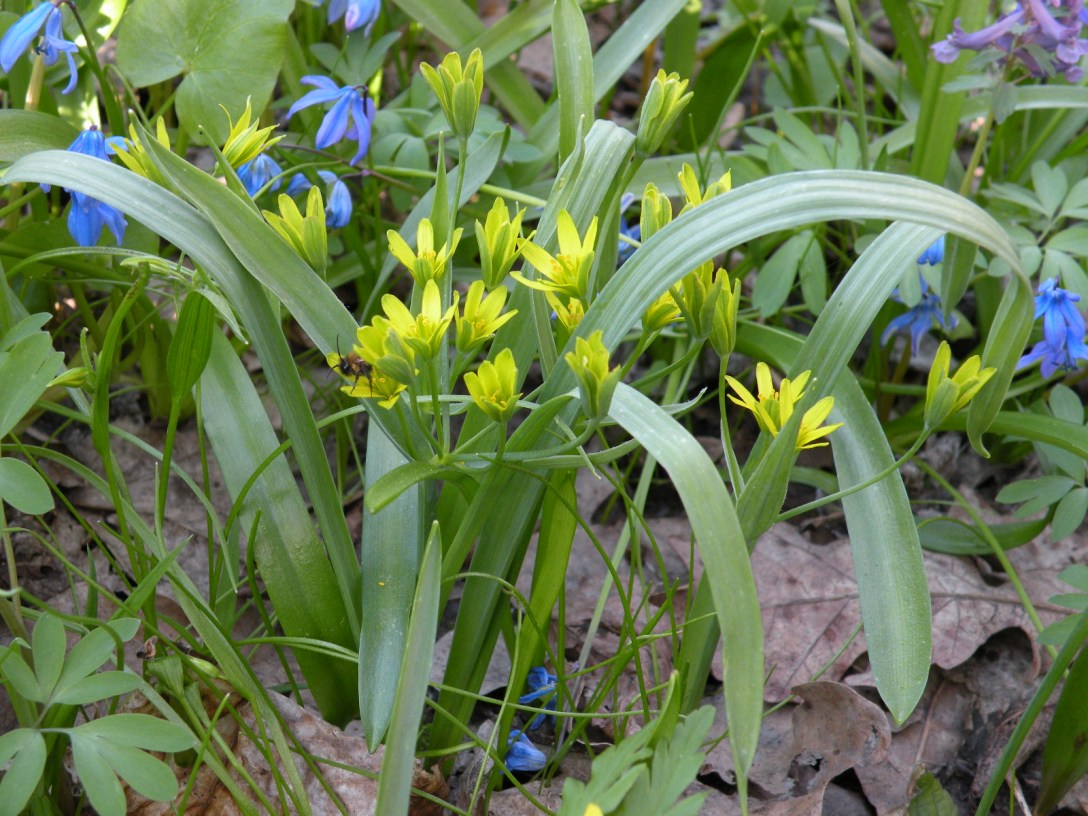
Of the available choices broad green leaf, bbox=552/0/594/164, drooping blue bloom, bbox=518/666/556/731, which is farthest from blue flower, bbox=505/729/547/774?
broad green leaf, bbox=552/0/594/164

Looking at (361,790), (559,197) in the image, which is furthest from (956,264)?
(361,790)

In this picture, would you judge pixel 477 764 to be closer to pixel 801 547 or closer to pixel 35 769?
pixel 35 769

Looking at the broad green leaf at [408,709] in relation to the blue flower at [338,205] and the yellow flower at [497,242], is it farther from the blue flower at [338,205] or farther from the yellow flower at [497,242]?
the blue flower at [338,205]

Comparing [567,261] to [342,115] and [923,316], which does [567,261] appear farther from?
[923,316]

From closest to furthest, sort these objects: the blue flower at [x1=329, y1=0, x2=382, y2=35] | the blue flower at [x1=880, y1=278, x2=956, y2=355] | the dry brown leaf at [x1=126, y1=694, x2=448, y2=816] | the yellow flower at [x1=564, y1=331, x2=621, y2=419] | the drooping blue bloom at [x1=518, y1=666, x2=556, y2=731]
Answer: the yellow flower at [x1=564, y1=331, x2=621, y2=419] < the dry brown leaf at [x1=126, y1=694, x2=448, y2=816] < the drooping blue bloom at [x1=518, y1=666, x2=556, y2=731] < the blue flower at [x1=329, y1=0, x2=382, y2=35] < the blue flower at [x1=880, y1=278, x2=956, y2=355]

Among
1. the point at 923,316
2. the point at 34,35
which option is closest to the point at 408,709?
the point at 34,35

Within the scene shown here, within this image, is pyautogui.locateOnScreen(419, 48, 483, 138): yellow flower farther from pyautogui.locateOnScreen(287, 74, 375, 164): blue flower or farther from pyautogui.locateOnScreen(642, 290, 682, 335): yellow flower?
pyautogui.locateOnScreen(287, 74, 375, 164): blue flower
